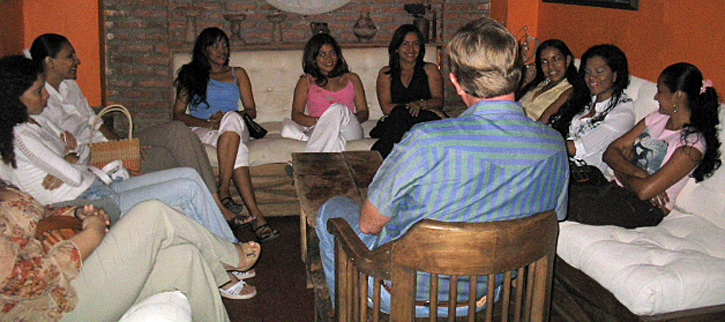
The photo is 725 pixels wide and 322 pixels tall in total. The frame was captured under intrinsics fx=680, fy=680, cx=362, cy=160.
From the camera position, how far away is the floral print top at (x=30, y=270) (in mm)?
1821

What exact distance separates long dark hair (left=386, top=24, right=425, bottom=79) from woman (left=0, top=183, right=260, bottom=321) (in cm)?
206

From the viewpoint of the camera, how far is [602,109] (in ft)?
10.8

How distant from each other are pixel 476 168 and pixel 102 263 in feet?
4.07

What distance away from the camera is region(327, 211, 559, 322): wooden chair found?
4.97ft

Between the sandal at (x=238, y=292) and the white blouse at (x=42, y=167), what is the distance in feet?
2.47

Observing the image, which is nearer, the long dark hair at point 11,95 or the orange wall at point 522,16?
the long dark hair at point 11,95

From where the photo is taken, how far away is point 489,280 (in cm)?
161

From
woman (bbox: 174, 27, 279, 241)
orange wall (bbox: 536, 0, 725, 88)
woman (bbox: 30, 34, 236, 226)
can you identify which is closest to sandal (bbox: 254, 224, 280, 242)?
woman (bbox: 174, 27, 279, 241)

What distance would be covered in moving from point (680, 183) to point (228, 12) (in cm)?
373

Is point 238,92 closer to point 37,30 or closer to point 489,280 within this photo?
point 37,30

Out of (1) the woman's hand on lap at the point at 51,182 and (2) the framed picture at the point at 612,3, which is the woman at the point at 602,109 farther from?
(1) the woman's hand on lap at the point at 51,182

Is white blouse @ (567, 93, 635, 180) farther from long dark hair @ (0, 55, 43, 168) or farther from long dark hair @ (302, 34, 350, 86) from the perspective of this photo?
long dark hair @ (0, 55, 43, 168)

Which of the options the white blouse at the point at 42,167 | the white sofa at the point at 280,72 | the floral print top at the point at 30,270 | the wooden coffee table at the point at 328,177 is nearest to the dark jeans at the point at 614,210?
the wooden coffee table at the point at 328,177

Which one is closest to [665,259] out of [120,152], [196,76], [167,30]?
[120,152]
